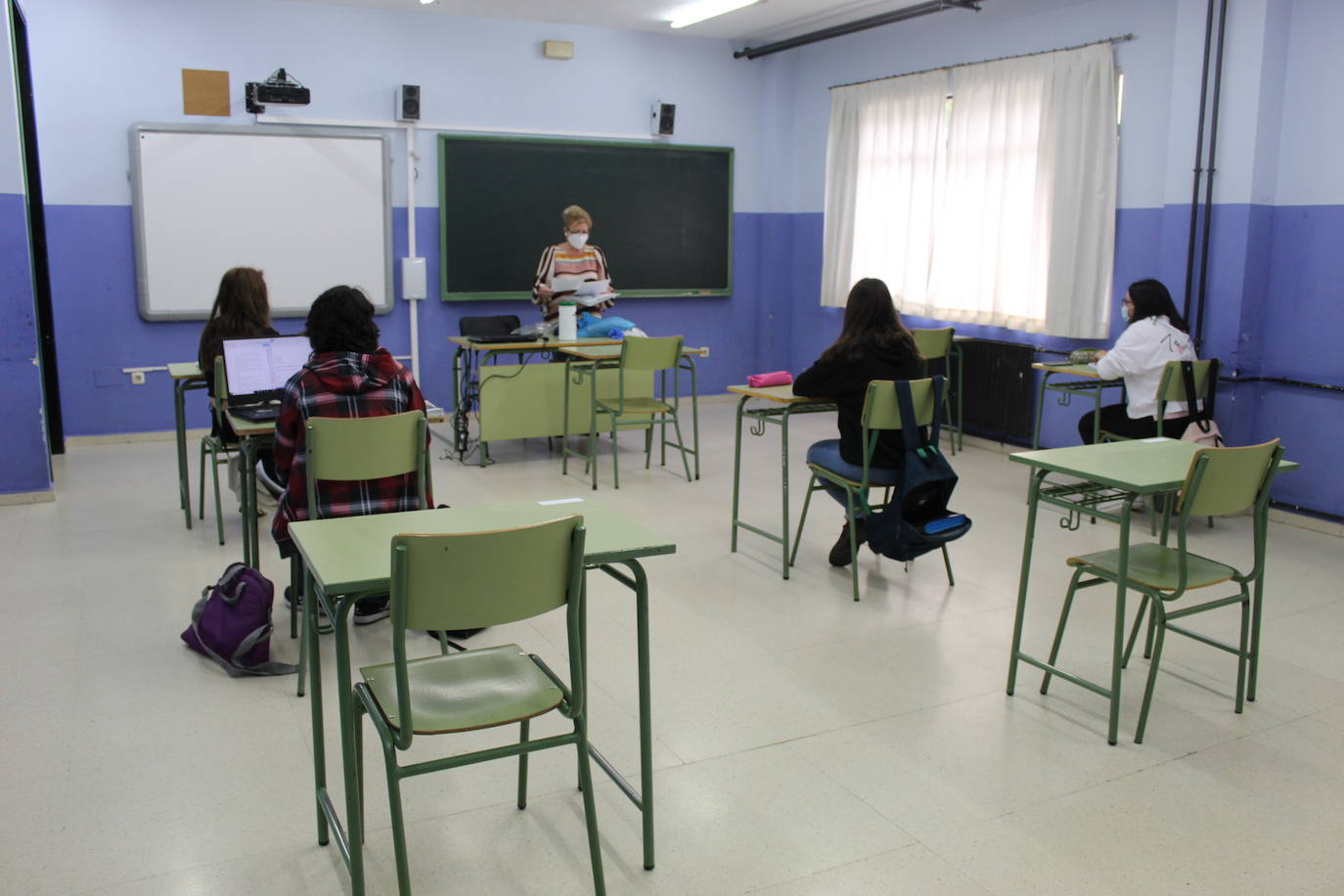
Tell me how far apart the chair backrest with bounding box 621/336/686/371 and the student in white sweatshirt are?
2168 millimetres

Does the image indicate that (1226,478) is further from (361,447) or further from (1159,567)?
(361,447)

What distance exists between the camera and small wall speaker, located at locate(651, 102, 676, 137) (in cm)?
827

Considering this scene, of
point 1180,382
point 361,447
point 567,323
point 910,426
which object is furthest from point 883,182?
point 361,447

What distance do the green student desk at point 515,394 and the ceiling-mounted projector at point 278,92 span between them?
73.6 inches

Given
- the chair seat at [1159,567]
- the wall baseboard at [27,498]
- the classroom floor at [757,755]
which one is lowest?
the classroom floor at [757,755]

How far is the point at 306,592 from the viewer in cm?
259

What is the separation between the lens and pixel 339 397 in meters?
3.34

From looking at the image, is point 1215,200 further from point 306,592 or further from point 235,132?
point 235,132

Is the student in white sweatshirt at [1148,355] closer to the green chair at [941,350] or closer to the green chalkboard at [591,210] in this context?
the green chair at [941,350]

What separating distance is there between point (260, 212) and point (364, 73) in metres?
1.19

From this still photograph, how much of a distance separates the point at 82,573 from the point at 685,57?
5.99 meters


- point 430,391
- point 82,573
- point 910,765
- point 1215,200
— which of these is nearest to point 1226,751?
point 910,765

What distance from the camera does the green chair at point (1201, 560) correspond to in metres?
2.76

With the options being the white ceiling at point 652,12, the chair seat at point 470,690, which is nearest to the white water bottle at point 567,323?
the white ceiling at point 652,12
